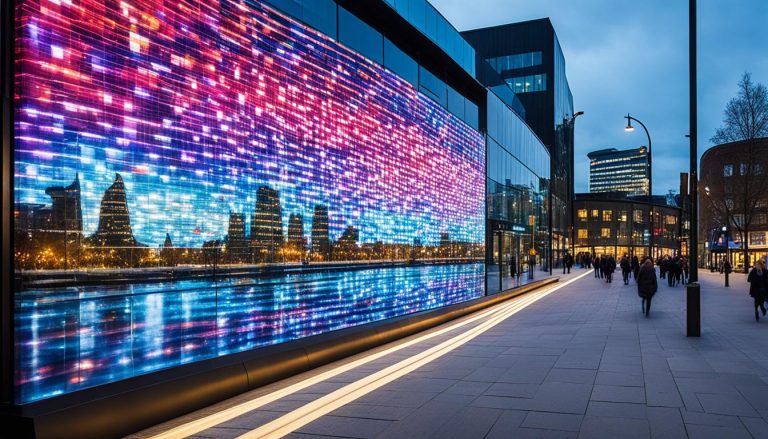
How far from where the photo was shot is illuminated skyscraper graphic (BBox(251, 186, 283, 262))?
47031mm

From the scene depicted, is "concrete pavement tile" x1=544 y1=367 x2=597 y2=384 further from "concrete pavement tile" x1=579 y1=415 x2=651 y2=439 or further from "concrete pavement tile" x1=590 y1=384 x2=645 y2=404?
"concrete pavement tile" x1=579 y1=415 x2=651 y2=439

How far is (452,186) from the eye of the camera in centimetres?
6781

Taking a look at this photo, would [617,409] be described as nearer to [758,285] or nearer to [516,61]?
[758,285]

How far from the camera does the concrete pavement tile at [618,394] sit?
21.3ft

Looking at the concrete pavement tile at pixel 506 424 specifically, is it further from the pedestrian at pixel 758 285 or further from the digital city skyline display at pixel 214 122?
the digital city skyline display at pixel 214 122

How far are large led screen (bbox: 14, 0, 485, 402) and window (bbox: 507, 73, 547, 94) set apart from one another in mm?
18823

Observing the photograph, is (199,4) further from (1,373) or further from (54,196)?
(1,373)

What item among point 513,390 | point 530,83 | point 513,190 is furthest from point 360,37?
point 530,83

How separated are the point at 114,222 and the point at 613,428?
128ft

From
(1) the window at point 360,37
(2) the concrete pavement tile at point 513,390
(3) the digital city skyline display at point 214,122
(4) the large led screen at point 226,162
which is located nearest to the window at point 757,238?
(4) the large led screen at point 226,162

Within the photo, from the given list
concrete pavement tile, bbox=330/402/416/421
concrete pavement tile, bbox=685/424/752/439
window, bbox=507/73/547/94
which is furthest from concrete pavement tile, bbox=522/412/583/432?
window, bbox=507/73/547/94

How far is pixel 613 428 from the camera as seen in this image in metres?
5.39

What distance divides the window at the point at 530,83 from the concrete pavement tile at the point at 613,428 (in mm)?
76682

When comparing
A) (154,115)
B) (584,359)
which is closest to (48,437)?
(584,359)
